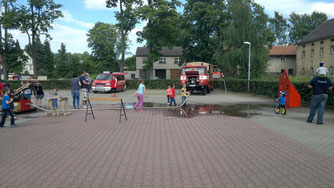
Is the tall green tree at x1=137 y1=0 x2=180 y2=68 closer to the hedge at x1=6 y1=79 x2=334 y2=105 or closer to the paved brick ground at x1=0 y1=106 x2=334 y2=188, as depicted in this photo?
the hedge at x1=6 y1=79 x2=334 y2=105

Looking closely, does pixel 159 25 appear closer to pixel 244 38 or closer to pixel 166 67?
pixel 244 38

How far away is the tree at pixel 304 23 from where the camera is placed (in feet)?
232

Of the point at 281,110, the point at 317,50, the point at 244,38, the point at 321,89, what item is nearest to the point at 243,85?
the point at 244,38

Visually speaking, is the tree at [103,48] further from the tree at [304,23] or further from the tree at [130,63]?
the tree at [304,23]

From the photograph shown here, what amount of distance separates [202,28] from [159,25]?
6.41 m

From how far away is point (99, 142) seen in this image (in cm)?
666

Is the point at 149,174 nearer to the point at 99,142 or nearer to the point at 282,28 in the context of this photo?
the point at 99,142

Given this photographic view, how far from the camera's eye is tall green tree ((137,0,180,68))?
3325 centimetres

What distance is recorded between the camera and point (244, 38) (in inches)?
1355

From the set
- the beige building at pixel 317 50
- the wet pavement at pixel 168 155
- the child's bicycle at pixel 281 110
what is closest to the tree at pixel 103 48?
the beige building at pixel 317 50

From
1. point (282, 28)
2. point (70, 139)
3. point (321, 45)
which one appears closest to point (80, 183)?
point (70, 139)

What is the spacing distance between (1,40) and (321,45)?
5006cm

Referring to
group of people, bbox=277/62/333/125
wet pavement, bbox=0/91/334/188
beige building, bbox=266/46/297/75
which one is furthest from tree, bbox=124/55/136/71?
group of people, bbox=277/62/333/125

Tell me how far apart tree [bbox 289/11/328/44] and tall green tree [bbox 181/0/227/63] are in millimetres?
46578
